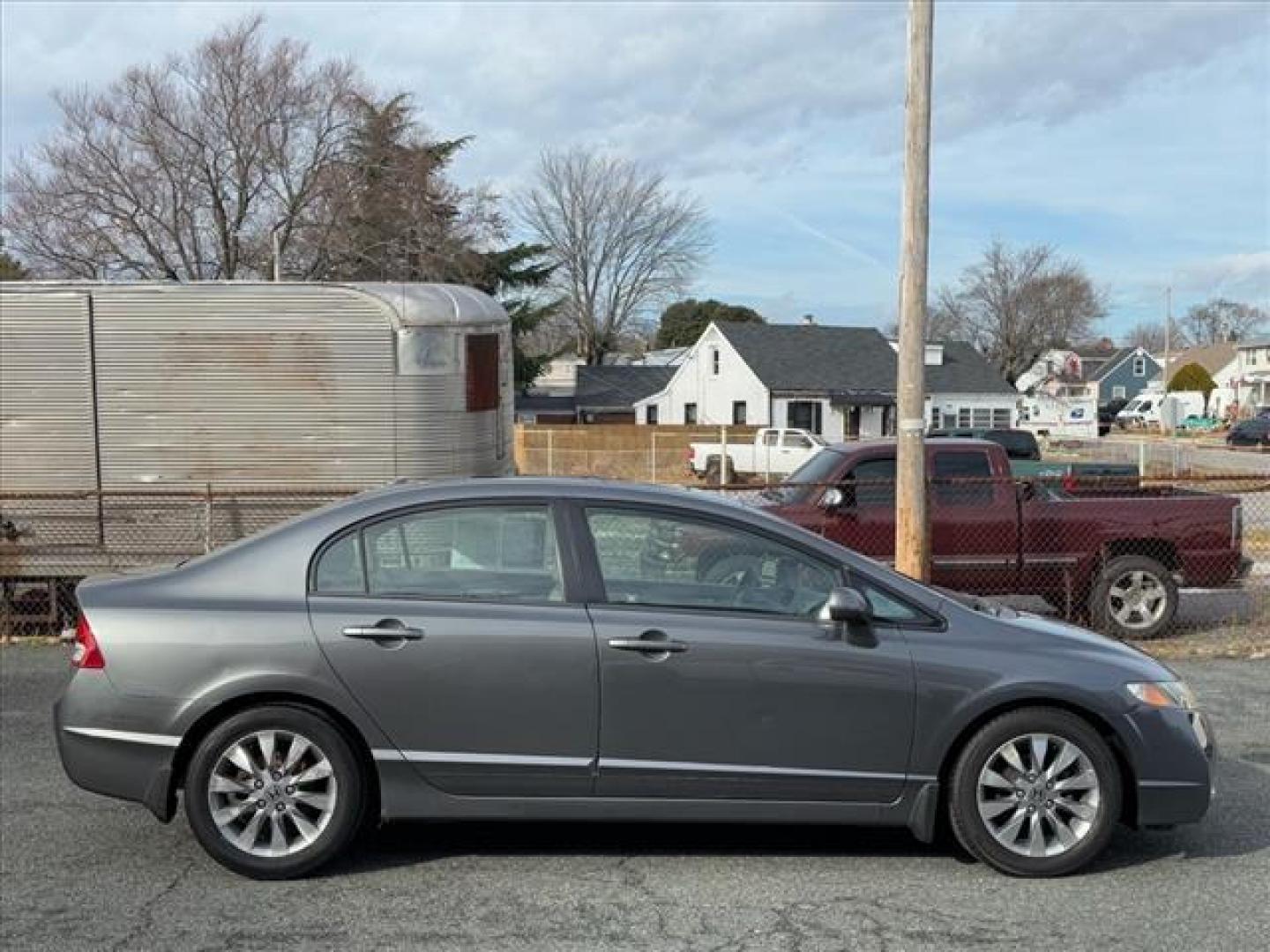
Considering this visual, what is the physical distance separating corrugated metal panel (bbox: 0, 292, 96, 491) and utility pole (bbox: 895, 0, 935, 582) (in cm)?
656

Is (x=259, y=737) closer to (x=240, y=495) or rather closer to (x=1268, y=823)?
(x=1268, y=823)

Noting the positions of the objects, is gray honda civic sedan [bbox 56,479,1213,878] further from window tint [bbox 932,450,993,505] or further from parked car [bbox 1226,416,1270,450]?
parked car [bbox 1226,416,1270,450]

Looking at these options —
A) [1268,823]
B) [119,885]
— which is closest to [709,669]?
[119,885]

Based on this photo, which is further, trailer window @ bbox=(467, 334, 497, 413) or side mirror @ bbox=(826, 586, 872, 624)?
trailer window @ bbox=(467, 334, 497, 413)

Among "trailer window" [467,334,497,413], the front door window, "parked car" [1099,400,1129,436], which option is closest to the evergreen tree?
"parked car" [1099,400,1129,436]

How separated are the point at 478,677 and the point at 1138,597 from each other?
7208 millimetres

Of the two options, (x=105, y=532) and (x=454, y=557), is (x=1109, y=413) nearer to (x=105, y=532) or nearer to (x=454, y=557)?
(x=105, y=532)

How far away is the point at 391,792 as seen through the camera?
459 cm

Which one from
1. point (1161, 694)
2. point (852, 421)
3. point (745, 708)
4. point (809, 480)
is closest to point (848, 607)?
point (745, 708)

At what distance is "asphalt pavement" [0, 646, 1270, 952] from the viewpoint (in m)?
4.12

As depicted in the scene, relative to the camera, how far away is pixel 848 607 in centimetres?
448

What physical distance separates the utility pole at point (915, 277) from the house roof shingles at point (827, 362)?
129 ft

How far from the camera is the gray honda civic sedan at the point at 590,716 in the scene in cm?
453

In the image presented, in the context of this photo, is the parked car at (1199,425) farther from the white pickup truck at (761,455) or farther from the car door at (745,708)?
the car door at (745,708)
